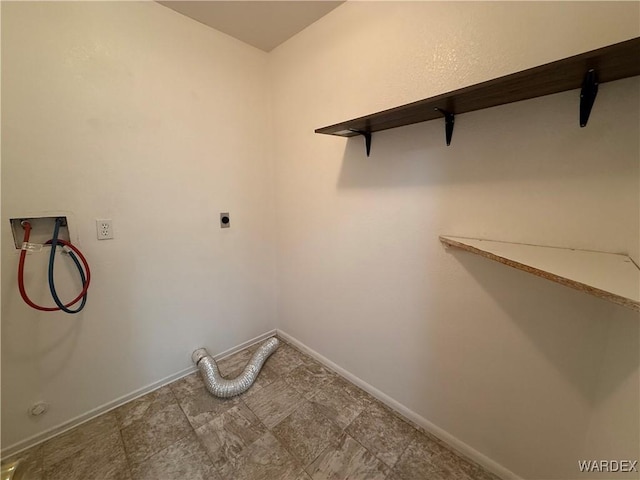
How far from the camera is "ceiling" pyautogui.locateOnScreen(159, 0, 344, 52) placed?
5.35 feet

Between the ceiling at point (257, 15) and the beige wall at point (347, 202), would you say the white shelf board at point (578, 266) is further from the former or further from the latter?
the ceiling at point (257, 15)

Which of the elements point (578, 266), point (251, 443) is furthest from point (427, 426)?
point (578, 266)

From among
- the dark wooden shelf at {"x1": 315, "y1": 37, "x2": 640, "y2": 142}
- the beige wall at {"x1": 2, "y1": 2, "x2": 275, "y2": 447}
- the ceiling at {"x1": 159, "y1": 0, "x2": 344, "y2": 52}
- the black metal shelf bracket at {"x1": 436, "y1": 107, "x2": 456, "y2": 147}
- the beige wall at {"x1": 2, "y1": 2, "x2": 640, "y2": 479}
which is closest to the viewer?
the dark wooden shelf at {"x1": 315, "y1": 37, "x2": 640, "y2": 142}

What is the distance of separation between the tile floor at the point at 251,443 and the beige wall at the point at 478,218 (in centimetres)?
→ 21

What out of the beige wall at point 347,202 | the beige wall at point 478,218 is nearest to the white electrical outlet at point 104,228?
the beige wall at point 347,202

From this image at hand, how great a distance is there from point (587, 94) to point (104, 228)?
2402 mm

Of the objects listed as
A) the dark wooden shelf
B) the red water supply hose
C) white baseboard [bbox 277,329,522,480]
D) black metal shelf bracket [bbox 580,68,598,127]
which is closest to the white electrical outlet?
the red water supply hose

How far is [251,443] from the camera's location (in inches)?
56.8

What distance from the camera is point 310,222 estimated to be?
2055 millimetres

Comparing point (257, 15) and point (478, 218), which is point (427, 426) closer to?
point (478, 218)

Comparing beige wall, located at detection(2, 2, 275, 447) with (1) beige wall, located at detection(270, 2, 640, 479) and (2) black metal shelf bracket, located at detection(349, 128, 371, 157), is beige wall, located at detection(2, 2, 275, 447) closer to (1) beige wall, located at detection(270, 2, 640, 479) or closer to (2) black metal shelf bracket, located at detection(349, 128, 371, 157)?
(1) beige wall, located at detection(270, 2, 640, 479)

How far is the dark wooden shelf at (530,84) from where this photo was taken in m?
0.72

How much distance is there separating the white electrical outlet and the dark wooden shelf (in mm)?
1598

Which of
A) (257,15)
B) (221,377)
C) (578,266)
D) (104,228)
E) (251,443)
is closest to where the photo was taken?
(578,266)
